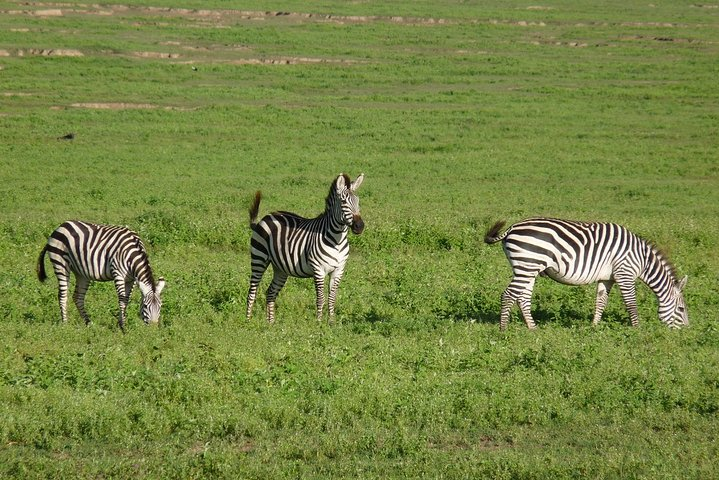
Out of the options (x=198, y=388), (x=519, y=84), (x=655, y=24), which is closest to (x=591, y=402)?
(x=198, y=388)

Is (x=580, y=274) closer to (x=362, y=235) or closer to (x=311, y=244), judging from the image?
(x=311, y=244)

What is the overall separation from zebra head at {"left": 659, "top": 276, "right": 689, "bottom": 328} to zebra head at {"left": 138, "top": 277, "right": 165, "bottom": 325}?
6.43 m

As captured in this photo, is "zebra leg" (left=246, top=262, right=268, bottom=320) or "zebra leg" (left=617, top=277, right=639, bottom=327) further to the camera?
"zebra leg" (left=246, top=262, right=268, bottom=320)

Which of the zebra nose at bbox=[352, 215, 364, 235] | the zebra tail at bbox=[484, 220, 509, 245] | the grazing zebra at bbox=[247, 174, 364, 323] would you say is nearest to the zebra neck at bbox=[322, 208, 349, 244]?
A: the grazing zebra at bbox=[247, 174, 364, 323]

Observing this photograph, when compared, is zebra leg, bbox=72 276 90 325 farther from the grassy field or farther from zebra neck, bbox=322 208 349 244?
zebra neck, bbox=322 208 349 244

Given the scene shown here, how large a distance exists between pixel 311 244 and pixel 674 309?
4.78m

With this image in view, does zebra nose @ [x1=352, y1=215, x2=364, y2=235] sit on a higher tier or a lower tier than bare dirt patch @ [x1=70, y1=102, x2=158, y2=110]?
higher

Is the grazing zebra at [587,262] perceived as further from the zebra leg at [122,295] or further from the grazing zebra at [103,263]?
the zebra leg at [122,295]

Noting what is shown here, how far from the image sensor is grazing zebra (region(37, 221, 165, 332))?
12477mm

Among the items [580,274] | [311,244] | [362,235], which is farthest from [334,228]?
[362,235]

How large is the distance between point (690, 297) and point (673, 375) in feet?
15.2

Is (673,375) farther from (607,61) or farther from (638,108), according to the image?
(607,61)

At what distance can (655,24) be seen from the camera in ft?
181

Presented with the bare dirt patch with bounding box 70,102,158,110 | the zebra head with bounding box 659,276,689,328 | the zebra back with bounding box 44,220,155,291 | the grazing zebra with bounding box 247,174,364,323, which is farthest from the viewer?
the bare dirt patch with bounding box 70,102,158,110
